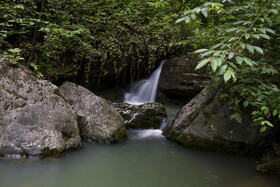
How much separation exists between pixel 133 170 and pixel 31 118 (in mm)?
2007

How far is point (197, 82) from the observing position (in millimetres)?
8406

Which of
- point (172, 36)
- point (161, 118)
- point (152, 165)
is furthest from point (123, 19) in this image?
point (152, 165)

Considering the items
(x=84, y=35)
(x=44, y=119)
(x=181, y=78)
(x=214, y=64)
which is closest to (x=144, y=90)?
(x=181, y=78)

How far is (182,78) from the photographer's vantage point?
28.1ft

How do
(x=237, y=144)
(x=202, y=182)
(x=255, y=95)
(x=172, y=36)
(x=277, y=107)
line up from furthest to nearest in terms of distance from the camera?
1. (x=172, y=36)
2. (x=237, y=144)
3. (x=202, y=182)
4. (x=255, y=95)
5. (x=277, y=107)

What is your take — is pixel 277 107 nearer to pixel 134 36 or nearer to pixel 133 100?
pixel 134 36

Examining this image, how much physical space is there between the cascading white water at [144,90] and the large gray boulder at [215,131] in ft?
13.2

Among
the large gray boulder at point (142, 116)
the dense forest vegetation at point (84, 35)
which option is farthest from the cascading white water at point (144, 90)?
the large gray boulder at point (142, 116)

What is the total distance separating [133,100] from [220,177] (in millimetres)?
5696

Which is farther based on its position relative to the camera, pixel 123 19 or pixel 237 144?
pixel 123 19

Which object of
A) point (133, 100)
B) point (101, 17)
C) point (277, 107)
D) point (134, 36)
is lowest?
point (133, 100)

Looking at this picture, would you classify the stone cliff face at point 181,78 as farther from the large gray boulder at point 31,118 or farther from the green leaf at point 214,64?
the green leaf at point 214,64

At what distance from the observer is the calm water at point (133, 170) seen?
2.92 m

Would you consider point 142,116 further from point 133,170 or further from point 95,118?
point 133,170
